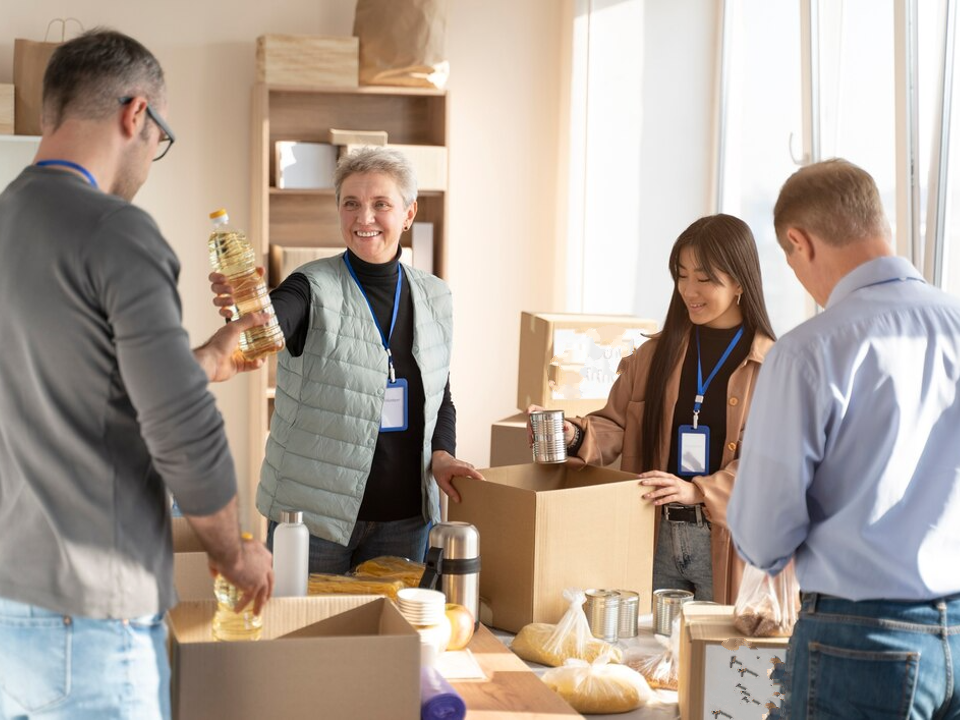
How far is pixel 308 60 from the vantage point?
4.75m

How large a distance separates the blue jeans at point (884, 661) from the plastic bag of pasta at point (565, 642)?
0.43 m

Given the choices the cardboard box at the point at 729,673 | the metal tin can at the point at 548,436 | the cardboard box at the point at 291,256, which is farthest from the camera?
the cardboard box at the point at 291,256

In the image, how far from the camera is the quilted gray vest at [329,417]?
231 cm

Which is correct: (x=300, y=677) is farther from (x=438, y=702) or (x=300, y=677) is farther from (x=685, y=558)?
(x=685, y=558)

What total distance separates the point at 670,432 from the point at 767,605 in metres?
0.92

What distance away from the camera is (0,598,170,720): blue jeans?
1.27 m

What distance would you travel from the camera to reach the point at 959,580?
1.51 metres

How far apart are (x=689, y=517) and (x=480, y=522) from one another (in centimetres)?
61

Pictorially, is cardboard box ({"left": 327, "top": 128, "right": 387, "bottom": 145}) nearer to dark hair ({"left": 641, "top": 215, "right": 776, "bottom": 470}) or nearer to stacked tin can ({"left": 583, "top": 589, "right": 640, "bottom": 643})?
dark hair ({"left": 641, "top": 215, "right": 776, "bottom": 470})

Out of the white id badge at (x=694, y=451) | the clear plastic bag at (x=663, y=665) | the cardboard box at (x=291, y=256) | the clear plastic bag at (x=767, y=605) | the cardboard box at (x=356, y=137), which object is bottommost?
the clear plastic bag at (x=663, y=665)

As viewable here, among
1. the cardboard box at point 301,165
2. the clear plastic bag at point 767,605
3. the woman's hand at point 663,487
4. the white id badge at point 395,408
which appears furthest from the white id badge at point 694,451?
the cardboard box at point 301,165

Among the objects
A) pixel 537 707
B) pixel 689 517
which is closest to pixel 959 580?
pixel 537 707

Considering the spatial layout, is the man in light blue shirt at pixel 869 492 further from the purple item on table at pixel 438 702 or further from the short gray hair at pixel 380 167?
the short gray hair at pixel 380 167

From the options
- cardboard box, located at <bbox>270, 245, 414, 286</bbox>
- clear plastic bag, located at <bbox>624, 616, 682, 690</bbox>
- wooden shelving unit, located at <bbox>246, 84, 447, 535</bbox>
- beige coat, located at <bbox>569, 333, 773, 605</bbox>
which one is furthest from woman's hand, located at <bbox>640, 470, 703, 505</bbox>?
wooden shelving unit, located at <bbox>246, 84, 447, 535</bbox>
